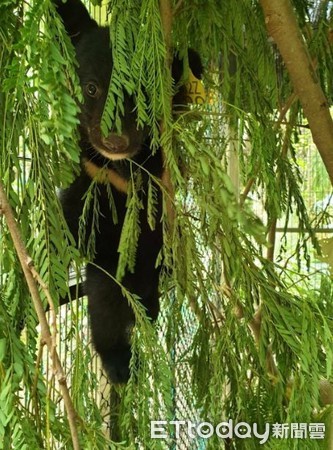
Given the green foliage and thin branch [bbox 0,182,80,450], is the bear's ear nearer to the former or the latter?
the green foliage

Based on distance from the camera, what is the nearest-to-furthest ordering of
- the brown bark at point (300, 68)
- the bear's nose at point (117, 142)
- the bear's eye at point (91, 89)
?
the brown bark at point (300, 68), the bear's nose at point (117, 142), the bear's eye at point (91, 89)

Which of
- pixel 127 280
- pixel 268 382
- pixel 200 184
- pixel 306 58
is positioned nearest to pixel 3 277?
pixel 200 184

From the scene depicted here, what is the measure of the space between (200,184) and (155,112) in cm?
14

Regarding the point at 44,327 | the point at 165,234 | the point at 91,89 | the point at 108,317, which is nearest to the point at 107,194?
the point at 91,89

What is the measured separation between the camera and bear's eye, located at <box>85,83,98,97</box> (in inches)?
55.2

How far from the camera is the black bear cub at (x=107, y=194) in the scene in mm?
1326

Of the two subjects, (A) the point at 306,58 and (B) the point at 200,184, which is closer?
(B) the point at 200,184

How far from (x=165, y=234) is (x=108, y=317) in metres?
0.82

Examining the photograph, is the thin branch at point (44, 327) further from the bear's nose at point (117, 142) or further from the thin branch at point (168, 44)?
the bear's nose at point (117, 142)

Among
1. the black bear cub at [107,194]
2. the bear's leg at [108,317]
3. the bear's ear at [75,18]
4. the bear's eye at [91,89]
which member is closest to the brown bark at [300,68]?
the black bear cub at [107,194]

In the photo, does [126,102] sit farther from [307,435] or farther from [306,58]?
[307,435]

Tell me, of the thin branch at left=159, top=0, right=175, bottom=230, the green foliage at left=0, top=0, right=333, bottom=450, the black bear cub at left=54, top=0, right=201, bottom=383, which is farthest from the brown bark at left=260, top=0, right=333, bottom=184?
the black bear cub at left=54, top=0, right=201, bottom=383

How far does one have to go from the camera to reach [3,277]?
911mm

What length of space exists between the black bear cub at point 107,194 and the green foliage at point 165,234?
186 millimetres
